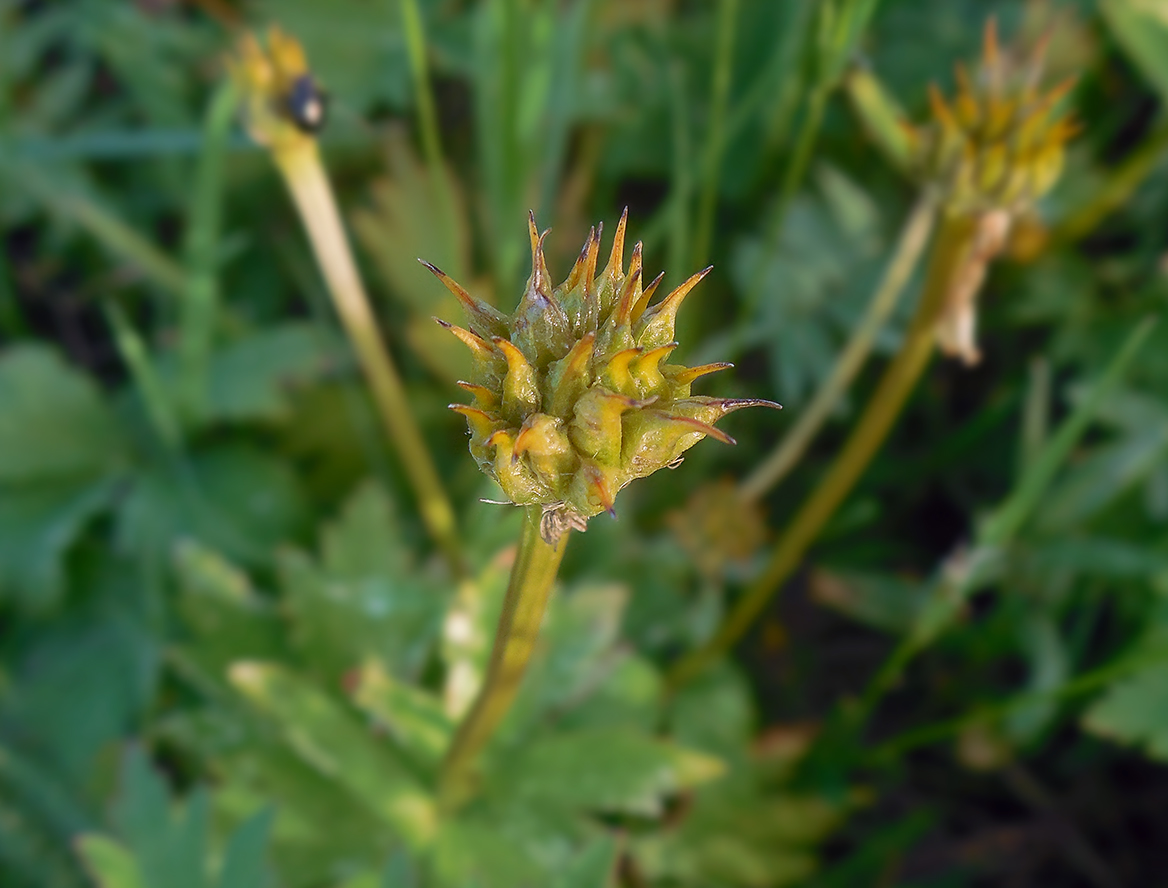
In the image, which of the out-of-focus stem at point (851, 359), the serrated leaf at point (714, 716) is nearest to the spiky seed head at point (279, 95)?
the out-of-focus stem at point (851, 359)

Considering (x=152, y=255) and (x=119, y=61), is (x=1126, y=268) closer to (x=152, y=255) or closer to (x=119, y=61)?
(x=152, y=255)

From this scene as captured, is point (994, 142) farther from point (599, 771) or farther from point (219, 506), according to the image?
point (219, 506)

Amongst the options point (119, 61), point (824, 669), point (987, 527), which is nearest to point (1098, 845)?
point (824, 669)

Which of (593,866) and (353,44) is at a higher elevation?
(353,44)

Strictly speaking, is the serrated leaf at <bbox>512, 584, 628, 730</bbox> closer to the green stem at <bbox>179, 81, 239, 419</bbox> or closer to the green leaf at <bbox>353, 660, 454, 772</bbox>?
the green leaf at <bbox>353, 660, 454, 772</bbox>

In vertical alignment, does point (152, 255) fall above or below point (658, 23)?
below

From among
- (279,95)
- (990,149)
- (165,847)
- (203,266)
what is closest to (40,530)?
(203,266)

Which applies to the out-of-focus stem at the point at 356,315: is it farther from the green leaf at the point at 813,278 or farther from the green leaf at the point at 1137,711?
the green leaf at the point at 1137,711
